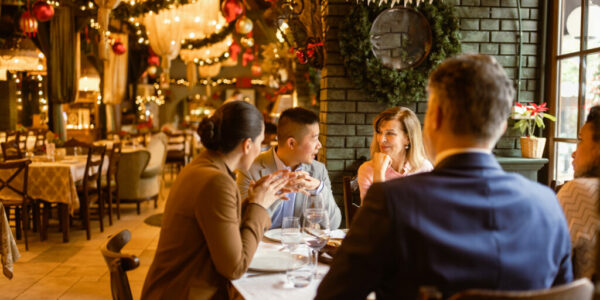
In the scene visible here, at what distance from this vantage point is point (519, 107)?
149 inches

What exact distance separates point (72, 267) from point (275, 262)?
3269mm

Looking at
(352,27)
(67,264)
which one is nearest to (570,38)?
(352,27)

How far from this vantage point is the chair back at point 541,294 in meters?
0.98

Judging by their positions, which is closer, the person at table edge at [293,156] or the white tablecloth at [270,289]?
the white tablecloth at [270,289]

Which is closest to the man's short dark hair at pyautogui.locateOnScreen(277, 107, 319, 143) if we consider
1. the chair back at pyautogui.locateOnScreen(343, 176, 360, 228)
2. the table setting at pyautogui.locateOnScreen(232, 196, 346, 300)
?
the chair back at pyautogui.locateOnScreen(343, 176, 360, 228)

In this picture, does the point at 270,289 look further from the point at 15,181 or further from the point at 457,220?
the point at 15,181

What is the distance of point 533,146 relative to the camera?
149 inches

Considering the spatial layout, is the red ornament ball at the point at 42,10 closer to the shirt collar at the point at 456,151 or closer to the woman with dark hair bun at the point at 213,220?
the woman with dark hair bun at the point at 213,220

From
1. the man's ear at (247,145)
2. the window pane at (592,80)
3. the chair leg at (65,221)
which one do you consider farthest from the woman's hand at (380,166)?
the chair leg at (65,221)

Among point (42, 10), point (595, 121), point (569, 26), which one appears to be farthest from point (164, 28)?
point (595, 121)

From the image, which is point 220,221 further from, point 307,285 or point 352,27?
point 352,27

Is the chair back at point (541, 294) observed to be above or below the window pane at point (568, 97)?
below

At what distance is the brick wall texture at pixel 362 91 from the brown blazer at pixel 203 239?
94.0 inches

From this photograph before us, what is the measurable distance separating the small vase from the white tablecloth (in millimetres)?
2784
